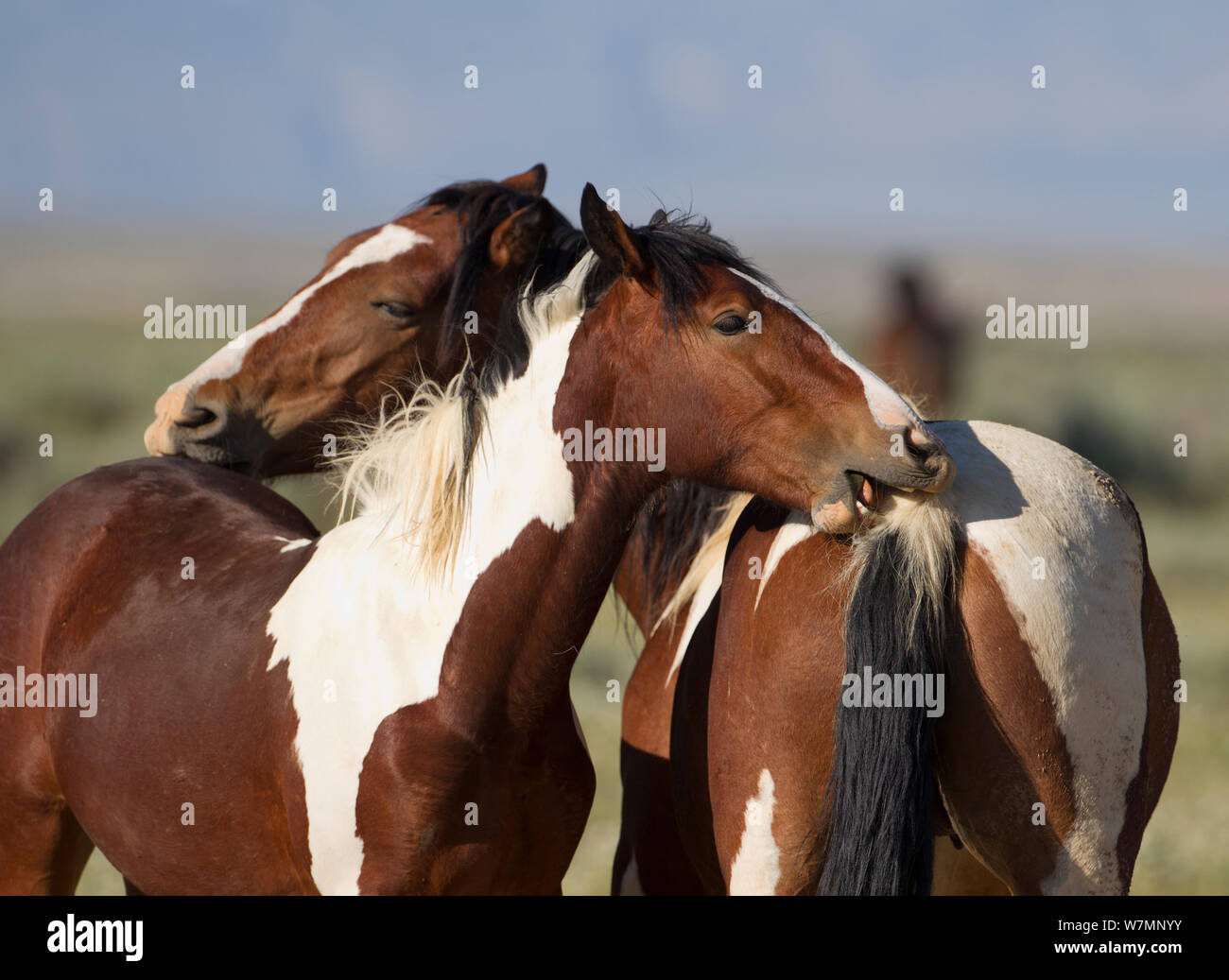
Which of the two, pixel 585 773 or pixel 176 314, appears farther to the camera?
pixel 176 314

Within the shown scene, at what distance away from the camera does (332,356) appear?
14.6ft

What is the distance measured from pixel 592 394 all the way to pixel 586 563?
43 centimetres

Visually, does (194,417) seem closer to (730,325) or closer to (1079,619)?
(730,325)

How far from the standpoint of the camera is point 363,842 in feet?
10.4

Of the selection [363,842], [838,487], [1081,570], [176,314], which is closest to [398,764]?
[363,842]

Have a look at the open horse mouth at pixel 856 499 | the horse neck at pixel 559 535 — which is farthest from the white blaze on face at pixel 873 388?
the horse neck at pixel 559 535

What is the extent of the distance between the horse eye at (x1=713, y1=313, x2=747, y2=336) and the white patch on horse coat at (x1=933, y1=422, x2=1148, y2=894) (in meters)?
0.62

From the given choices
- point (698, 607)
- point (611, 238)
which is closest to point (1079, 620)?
point (698, 607)

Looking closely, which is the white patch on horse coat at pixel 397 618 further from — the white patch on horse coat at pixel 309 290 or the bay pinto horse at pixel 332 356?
the white patch on horse coat at pixel 309 290

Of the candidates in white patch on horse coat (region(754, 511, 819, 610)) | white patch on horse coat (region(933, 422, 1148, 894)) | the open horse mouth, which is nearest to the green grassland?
white patch on horse coat (region(754, 511, 819, 610))

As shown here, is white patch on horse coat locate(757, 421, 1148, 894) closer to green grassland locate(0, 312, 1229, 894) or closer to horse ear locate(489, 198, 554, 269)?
green grassland locate(0, 312, 1229, 894)

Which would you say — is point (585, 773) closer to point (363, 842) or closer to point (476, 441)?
point (363, 842)

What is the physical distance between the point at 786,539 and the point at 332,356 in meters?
2.12
